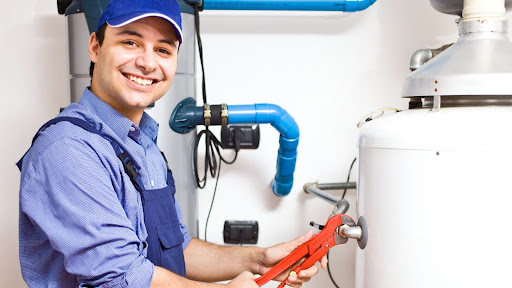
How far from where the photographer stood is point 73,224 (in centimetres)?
90

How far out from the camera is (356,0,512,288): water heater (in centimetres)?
95

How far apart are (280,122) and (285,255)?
0.47 meters

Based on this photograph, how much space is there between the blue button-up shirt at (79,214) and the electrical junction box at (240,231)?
82 centimetres

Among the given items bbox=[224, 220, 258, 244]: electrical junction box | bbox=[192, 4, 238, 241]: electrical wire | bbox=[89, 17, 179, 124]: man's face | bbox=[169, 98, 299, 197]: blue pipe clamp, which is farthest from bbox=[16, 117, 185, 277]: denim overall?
bbox=[224, 220, 258, 244]: electrical junction box

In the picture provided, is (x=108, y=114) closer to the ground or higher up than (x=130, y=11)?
closer to the ground

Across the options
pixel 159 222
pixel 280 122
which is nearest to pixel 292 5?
pixel 280 122

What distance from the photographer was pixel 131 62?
112cm

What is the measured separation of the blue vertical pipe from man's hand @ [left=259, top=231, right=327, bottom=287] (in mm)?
422

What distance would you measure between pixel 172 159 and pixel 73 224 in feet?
2.38

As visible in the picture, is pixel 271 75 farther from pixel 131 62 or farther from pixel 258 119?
pixel 131 62

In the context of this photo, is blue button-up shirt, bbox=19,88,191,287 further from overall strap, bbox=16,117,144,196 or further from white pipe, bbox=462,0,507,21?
white pipe, bbox=462,0,507,21

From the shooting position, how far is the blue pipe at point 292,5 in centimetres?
171

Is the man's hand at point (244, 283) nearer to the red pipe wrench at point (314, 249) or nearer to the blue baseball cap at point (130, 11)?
the red pipe wrench at point (314, 249)

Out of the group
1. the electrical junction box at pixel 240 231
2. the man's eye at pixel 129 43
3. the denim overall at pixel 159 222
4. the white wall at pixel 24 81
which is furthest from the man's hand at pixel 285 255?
the white wall at pixel 24 81
